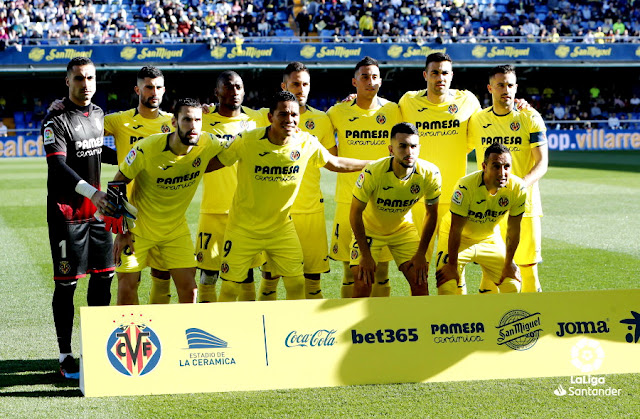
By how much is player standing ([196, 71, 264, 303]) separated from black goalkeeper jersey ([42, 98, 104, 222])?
3.55ft

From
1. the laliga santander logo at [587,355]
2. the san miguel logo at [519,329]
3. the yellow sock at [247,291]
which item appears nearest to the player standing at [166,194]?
the yellow sock at [247,291]

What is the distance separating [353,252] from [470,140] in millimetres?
1644

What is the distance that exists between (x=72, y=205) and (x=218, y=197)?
136 centimetres

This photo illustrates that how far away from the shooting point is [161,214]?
18.8 feet

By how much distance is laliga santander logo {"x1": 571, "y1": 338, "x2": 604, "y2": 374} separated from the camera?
17.0ft

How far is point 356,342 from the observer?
5117 millimetres

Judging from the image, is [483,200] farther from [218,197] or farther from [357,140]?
[218,197]

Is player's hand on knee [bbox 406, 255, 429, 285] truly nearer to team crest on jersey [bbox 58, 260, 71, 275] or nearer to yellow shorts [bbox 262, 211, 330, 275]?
yellow shorts [bbox 262, 211, 330, 275]

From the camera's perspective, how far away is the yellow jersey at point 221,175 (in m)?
6.42

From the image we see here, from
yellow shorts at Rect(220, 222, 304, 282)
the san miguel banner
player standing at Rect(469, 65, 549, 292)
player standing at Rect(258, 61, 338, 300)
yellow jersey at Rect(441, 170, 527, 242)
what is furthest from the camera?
the san miguel banner

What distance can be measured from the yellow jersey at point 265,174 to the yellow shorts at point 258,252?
0.19 feet

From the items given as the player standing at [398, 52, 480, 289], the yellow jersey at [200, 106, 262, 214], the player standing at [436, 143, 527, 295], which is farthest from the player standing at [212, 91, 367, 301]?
the player standing at [398, 52, 480, 289]

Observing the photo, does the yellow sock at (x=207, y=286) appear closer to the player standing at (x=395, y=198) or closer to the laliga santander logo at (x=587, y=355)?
the player standing at (x=395, y=198)

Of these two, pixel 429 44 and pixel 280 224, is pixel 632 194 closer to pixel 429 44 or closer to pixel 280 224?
pixel 280 224
